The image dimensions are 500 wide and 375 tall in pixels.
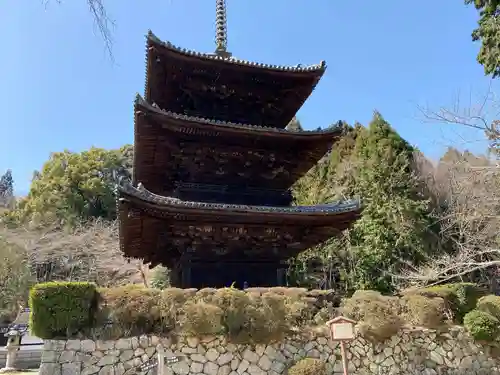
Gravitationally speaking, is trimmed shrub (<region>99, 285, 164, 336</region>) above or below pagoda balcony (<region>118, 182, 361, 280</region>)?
below

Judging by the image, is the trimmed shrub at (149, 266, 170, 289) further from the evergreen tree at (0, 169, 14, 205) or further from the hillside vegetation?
the evergreen tree at (0, 169, 14, 205)

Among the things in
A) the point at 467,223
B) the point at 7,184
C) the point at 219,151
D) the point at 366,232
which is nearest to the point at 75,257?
the point at 366,232

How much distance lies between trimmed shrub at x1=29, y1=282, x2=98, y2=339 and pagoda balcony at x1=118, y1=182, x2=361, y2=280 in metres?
2.05

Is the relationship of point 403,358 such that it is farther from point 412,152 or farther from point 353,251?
point 412,152

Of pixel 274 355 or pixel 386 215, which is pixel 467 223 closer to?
pixel 386 215

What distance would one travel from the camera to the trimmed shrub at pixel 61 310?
898cm

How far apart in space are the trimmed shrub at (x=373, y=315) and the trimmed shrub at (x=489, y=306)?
264cm

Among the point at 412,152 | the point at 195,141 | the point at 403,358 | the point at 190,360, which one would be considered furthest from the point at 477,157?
the point at 190,360

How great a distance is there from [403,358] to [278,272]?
3.84 meters

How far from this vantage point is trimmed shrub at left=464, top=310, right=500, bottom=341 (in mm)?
11453

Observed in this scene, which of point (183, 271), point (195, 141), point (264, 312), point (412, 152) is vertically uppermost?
point (412, 152)

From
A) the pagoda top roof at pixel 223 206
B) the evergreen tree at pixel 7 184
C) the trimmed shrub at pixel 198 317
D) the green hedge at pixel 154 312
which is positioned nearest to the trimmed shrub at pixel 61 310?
the green hedge at pixel 154 312

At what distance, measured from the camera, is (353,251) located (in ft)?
78.1

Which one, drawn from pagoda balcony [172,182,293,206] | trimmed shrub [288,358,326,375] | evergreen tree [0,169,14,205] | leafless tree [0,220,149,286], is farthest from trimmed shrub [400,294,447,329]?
evergreen tree [0,169,14,205]
